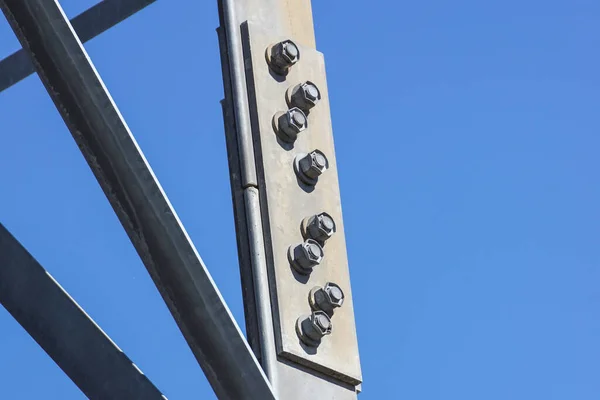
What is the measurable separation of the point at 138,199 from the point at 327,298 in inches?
23.7

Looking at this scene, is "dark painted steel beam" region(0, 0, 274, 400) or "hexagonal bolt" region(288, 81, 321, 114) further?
"hexagonal bolt" region(288, 81, 321, 114)

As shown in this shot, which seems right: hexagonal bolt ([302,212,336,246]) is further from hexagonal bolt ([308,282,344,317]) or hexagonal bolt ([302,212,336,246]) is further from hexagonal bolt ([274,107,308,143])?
hexagonal bolt ([274,107,308,143])


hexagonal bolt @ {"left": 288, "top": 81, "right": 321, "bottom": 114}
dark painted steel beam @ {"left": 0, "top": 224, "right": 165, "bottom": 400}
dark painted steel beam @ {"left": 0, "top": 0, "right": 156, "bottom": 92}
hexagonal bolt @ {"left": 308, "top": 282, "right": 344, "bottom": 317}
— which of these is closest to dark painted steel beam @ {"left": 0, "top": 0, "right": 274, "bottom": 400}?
dark painted steel beam @ {"left": 0, "top": 224, "right": 165, "bottom": 400}

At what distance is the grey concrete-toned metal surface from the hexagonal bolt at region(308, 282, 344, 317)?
18 mm

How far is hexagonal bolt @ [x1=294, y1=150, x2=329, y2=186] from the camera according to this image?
3.28 meters

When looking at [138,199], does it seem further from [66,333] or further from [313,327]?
[313,327]

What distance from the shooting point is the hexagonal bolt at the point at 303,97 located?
11.2 ft

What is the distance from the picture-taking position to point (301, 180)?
3.28 m

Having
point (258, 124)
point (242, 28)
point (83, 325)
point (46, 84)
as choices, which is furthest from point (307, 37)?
point (83, 325)

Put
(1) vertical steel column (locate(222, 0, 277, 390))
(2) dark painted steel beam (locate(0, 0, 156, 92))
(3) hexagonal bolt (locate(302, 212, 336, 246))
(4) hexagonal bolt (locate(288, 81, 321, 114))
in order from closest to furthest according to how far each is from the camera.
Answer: (1) vertical steel column (locate(222, 0, 277, 390)) < (3) hexagonal bolt (locate(302, 212, 336, 246)) < (4) hexagonal bolt (locate(288, 81, 321, 114)) < (2) dark painted steel beam (locate(0, 0, 156, 92))

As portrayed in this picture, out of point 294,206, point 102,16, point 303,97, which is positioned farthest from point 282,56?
point 102,16

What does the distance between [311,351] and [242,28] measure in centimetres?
93

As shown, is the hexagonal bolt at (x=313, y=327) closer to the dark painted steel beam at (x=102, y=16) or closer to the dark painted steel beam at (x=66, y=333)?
the dark painted steel beam at (x=66, y=333)

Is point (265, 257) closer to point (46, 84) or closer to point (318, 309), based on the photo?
point (318, 309)
